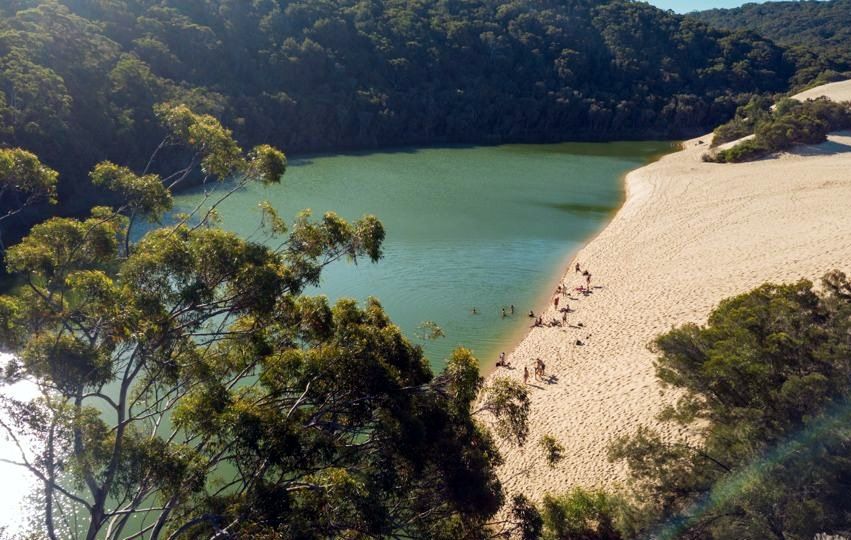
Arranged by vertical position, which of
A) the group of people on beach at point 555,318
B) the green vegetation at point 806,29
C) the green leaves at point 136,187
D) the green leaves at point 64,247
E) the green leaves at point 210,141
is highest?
the green vegetation at point 806,29

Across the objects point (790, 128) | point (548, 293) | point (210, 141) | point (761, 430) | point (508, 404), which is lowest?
point (548, 293)

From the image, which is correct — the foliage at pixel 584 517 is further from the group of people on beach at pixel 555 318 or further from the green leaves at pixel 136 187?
the green leaves at pixel 136 187

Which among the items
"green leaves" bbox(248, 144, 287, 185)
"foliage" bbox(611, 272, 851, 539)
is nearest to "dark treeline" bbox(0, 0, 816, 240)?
"green leaves" bbox(248, 144, 287, 185)

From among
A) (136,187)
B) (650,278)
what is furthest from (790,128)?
(136,187)

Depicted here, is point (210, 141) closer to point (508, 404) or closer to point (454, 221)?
point (508, 404)

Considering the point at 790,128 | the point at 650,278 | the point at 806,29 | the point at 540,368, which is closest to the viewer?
the point at 540,368

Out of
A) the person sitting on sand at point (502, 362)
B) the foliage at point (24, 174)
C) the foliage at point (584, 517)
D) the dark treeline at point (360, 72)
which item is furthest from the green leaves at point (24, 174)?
the dark treeline at point (360, 72)

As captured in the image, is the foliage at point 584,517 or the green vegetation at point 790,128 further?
the green vegetation at point 790,128
